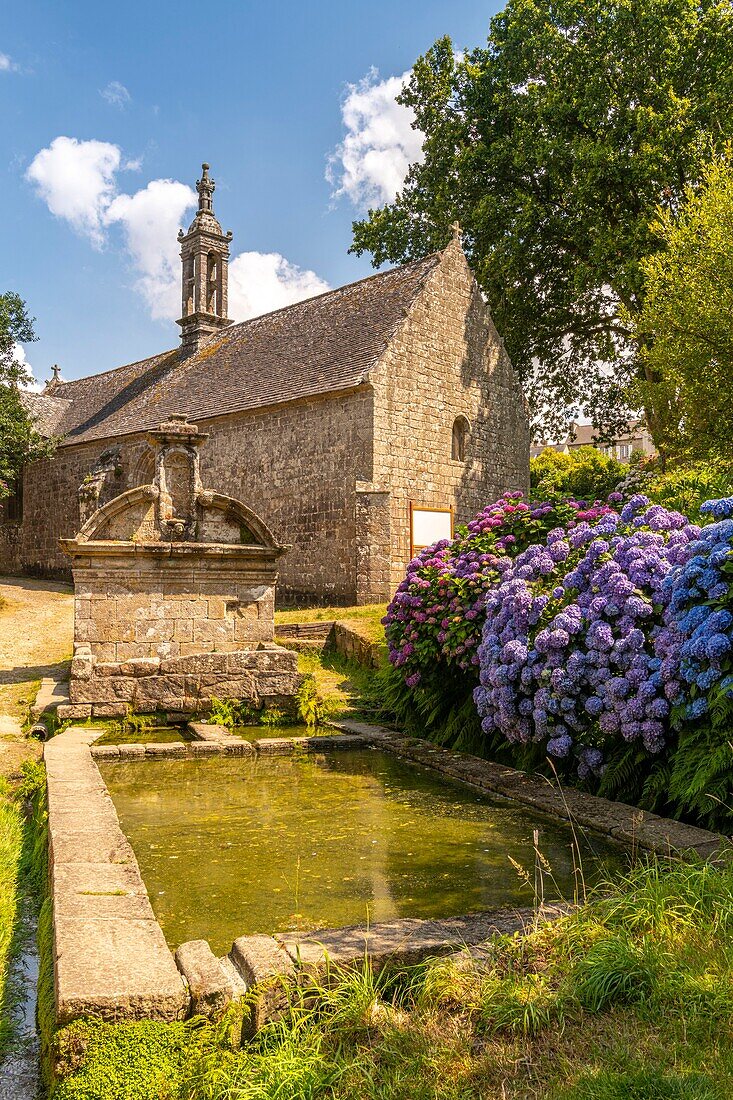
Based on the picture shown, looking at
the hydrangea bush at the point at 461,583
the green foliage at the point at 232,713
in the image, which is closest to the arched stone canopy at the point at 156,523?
the green foliage at the point at 232,713

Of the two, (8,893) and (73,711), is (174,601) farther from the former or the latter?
(8,893)

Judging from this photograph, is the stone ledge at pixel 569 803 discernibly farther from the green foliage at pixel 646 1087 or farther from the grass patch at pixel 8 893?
the grass patch at pixel 8 893

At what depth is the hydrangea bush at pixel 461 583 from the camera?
805 centimetres

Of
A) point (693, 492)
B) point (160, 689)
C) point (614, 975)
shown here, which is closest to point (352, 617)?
point (160, 689)

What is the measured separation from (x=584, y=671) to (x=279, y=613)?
455 inches

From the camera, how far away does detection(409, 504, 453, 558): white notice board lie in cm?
1872

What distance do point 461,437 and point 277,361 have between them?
5.13m

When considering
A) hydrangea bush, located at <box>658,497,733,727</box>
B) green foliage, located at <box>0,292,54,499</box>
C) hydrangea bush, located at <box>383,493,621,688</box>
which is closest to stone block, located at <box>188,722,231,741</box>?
hydrangea bush, located at <box>383,493,621,688</box>

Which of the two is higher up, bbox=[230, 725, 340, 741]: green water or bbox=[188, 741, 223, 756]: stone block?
bbox=[188, 741, 223, 756]: stone block

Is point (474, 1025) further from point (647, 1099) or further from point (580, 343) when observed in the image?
point (580, 343)

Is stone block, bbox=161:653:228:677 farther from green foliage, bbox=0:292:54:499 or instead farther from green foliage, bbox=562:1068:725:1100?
green foliage, bbox=0:292:54:499

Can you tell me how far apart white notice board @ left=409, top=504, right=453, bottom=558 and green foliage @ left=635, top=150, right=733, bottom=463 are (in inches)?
209

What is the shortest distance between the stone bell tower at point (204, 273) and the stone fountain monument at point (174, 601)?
64.5 ft

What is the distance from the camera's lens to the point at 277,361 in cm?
2181
